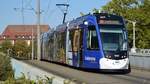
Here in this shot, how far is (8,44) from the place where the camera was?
383ft

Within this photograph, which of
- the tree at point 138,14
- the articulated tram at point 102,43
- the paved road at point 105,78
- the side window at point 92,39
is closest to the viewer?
the paved road at point 105,78

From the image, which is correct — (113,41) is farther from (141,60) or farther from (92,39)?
(141,60)

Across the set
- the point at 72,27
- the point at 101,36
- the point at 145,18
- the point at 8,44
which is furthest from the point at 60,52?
the point at 8,44

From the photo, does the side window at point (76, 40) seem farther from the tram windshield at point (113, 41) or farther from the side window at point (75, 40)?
the tram windshield at point (113, 41)

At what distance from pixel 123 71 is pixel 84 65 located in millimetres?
2469

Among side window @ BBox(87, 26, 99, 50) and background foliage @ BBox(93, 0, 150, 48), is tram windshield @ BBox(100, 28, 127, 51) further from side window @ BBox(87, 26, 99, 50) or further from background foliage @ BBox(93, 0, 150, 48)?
background foliage @ BBox(93, 0, 150, 48)

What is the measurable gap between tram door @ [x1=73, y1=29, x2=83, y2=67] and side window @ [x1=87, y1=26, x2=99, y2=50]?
1056 millimetres

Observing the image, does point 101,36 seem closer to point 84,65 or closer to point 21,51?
point 84,65

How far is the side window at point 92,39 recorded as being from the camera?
89.3ft

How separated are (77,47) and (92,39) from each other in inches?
99.0

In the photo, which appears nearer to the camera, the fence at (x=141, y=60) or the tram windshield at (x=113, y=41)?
the tram windshield at (x=113, y=41)

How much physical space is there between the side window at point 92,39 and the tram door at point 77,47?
1056 mm

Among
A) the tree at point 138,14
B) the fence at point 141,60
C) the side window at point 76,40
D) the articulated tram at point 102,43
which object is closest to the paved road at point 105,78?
the articulated tram at point 102,43

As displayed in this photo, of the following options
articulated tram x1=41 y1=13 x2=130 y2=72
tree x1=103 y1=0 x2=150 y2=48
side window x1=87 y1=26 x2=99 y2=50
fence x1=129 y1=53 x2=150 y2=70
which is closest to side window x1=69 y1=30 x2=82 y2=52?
articulated tram x1=41 y1=13 x2=130 y2=72
